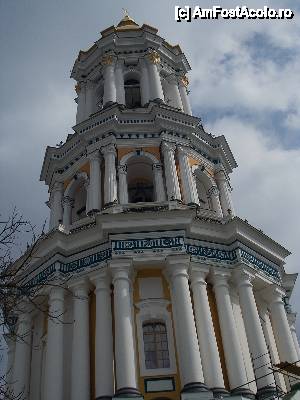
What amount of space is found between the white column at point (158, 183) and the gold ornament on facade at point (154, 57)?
5814 millimetres

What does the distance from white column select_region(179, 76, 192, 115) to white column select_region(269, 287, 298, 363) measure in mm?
8621

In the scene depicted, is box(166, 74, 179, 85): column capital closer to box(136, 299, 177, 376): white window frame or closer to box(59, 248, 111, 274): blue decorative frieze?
box(59, 248, 111, 274): blue decorative frieze

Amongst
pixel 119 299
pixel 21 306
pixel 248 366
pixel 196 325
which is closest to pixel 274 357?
pixel 248 366

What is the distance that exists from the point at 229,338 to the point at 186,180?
609 cm

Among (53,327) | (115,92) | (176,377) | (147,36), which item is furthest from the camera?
(147,36)

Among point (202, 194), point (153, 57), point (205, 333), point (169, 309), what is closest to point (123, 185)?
point (202, 194)

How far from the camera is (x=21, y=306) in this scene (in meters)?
18.9

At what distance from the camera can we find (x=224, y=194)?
22.2 metres

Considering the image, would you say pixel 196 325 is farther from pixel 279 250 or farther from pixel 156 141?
pixel 156 141

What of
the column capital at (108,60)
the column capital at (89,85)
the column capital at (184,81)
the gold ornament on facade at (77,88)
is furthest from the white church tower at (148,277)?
the gold ornament on facade at (77,88)

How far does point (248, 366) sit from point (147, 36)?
14916 mm

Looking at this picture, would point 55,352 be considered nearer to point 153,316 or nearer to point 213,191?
point 153,316

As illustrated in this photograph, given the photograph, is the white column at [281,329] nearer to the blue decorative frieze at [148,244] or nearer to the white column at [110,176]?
the blue decorative frieze at [148,244]

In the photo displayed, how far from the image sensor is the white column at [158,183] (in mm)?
20266
